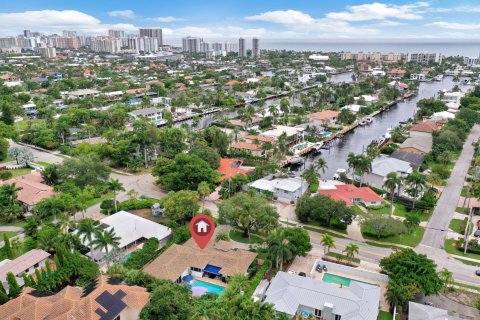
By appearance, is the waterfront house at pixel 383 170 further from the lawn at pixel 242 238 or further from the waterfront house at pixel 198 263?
the waterfront house at pixel 198 263

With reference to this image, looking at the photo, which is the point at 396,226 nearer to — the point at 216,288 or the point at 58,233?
the point at 216,288

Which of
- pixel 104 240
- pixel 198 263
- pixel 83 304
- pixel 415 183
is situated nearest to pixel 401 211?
pixel 415 183

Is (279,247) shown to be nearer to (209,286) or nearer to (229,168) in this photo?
(209,286)

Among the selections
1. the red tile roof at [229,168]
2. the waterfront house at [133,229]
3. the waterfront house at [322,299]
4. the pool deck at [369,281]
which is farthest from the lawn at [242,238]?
the red tile roof at [229,168]

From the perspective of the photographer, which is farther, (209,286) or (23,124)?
(23,124)

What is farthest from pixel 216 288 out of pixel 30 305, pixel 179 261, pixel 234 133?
pixel 234 133
